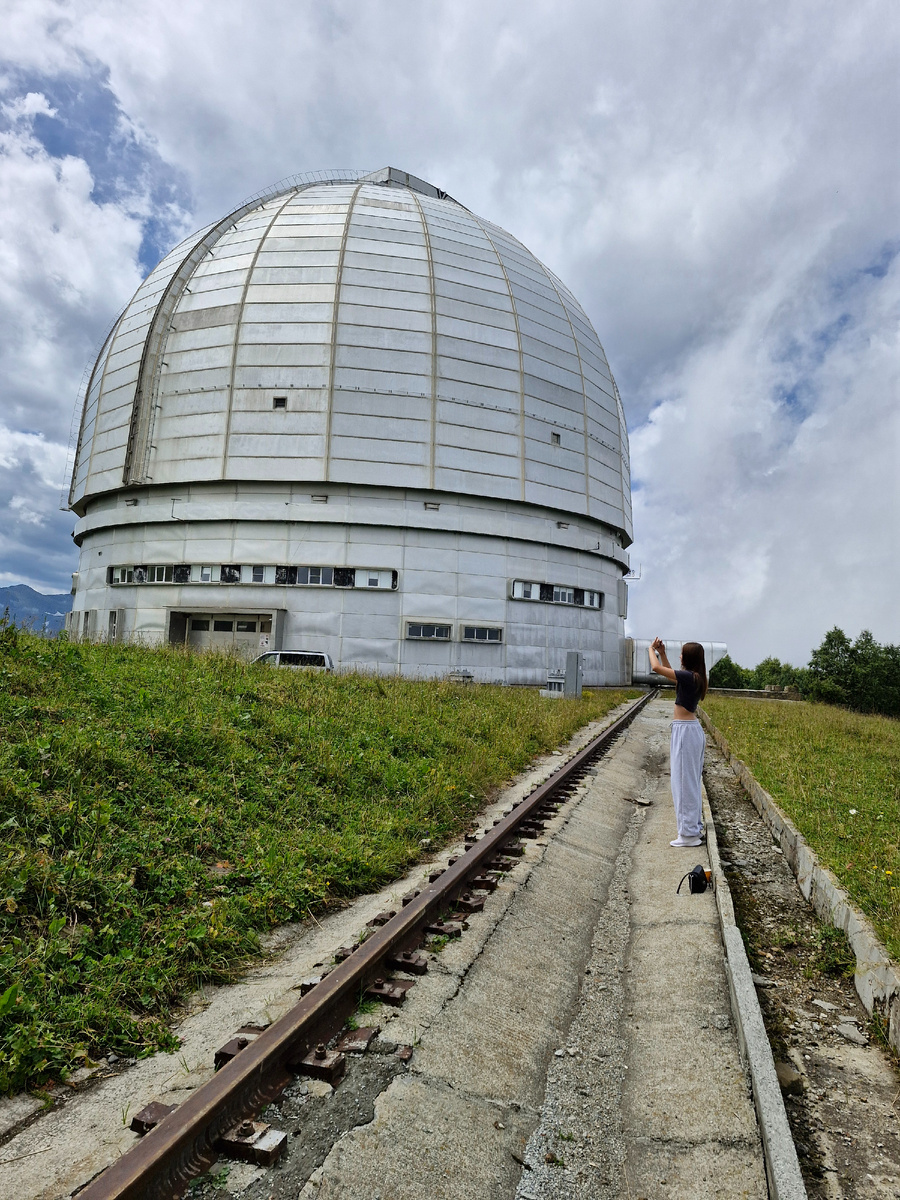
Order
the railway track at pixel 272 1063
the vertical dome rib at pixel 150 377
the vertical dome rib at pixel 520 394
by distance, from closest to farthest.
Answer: the railway track at pixel 272 1063 < the vertical dome rib at pixel 150 377 < the vertical dome rib at pixel 520 394

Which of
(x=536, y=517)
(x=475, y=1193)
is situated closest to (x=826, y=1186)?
(x=475, y=1193)

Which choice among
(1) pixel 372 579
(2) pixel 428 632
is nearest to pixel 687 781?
(2) pixel 428 632

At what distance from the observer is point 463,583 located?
29594 mm

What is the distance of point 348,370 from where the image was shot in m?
29.0

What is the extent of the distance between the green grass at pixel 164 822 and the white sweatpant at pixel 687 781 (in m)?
2.25

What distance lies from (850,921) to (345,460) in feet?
85.5

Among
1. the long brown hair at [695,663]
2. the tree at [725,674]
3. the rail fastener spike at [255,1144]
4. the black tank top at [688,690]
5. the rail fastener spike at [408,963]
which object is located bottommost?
the rail fastener spike at [255,1144]

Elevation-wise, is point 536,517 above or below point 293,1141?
above

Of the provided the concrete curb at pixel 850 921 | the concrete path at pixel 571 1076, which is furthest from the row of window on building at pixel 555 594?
the concrete path at pixel 571 1076

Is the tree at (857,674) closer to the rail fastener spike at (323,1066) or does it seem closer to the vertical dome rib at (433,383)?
the vertical dome rib at (433,383)

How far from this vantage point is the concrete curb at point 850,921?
11.9ft

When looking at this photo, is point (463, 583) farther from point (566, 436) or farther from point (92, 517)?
point (92, 517)

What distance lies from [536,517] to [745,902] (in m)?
26.8

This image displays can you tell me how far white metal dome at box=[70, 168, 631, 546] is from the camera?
94.6 feet
